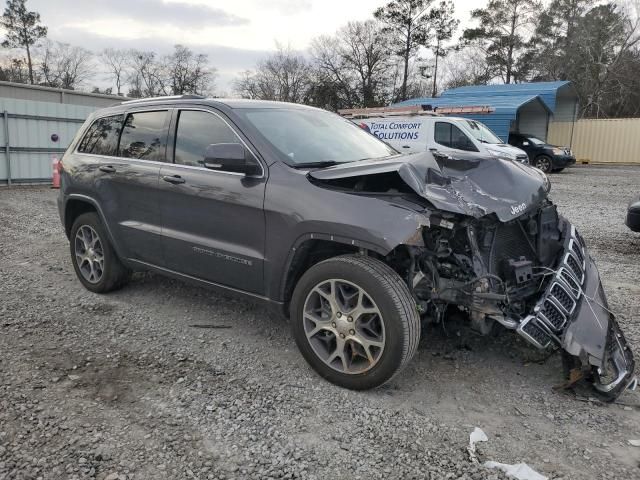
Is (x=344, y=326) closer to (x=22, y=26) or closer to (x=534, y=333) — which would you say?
(x=534, y=333)

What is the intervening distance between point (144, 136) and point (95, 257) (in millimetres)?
1312

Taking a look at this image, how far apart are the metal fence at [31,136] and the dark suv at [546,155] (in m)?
16.0

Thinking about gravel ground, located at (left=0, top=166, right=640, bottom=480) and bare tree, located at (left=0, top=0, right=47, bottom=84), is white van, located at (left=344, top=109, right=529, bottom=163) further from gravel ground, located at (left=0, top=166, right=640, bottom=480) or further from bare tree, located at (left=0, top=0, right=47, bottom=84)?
bare tree, located at (left=0, top=0, right=47, bottom=84)

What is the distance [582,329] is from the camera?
310cm

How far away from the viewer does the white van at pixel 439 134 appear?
14828 mm

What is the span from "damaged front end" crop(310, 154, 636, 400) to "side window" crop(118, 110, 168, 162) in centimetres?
163

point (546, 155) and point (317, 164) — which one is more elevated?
point (546, 155)

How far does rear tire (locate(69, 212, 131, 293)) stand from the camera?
189 inches

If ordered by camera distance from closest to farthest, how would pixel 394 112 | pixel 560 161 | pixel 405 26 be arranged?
pixel 394 112 < pixel 560 161 < pixel 405 26

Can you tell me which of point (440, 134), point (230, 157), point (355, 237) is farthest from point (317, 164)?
point (440, 134)

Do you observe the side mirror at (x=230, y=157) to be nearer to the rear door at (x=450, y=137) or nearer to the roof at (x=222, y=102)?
the roof at (x=222, y=102)

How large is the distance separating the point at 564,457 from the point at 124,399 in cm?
245

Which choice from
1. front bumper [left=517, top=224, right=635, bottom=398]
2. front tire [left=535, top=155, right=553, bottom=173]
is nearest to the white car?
front tire [left=535, top=155, right=553, bottom=173]

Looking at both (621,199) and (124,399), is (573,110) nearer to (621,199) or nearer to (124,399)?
(621,199)
